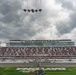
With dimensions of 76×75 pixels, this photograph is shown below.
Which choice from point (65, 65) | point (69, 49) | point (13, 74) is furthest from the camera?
point (69, 49)

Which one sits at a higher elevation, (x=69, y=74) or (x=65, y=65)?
(x=65, y=65)

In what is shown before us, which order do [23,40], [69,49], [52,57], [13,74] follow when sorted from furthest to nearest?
[23,40] < [69,49] < [52,57] < [13,74]

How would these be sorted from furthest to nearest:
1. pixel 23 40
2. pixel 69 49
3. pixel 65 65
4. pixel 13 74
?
pixel 23 40
pixel 69 49
pixel 65 65
pixel 13 74

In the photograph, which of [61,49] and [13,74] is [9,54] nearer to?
[61,49]

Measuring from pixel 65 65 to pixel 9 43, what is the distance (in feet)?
249

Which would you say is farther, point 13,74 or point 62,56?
point 62,56

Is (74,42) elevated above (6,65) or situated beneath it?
elevated above

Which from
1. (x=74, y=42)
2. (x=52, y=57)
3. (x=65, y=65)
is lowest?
(x=65, y=65)

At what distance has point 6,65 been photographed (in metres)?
92.2

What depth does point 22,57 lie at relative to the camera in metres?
116

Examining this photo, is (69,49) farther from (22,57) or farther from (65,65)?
(65,65)

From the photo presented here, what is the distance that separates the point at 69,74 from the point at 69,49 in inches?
2427

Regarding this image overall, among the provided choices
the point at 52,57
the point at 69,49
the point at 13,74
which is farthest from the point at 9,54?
the point at 13,74

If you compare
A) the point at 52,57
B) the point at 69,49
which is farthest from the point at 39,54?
the point at 69,49
